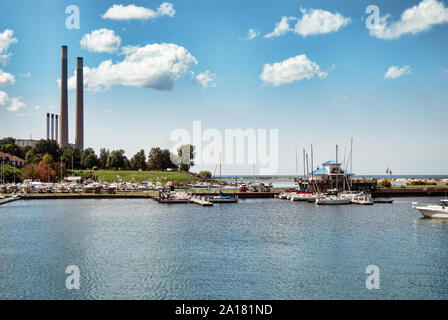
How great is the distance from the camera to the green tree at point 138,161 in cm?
19654

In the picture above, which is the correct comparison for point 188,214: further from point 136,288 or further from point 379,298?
point 379,298

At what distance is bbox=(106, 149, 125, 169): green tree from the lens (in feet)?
621

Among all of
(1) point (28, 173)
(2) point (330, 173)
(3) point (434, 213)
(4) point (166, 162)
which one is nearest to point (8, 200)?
(1) point (28, 173)

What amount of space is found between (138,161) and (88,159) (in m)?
27.9

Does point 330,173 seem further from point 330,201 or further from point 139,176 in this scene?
point 139,176

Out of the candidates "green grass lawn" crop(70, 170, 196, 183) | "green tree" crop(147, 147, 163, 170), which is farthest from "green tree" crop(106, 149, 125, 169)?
"green grass lawn" crop(70, 170, 196, 183)

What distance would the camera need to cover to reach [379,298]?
90.2 feet

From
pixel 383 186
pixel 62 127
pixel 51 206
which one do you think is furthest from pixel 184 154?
pixel 51 206

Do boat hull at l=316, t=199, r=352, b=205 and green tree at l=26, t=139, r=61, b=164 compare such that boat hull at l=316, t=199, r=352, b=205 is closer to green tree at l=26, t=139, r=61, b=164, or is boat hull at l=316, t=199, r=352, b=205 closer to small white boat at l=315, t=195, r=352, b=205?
small white boat at l=315, t=195, r=352, b=205

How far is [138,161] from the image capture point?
197750 mm

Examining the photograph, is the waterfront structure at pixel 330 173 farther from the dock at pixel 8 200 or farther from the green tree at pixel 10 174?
the green tree at pixel 10 174

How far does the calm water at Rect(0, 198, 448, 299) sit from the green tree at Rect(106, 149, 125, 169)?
401ft

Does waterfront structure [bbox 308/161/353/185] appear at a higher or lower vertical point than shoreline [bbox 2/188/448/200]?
higher

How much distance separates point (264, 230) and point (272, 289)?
2615 cm
